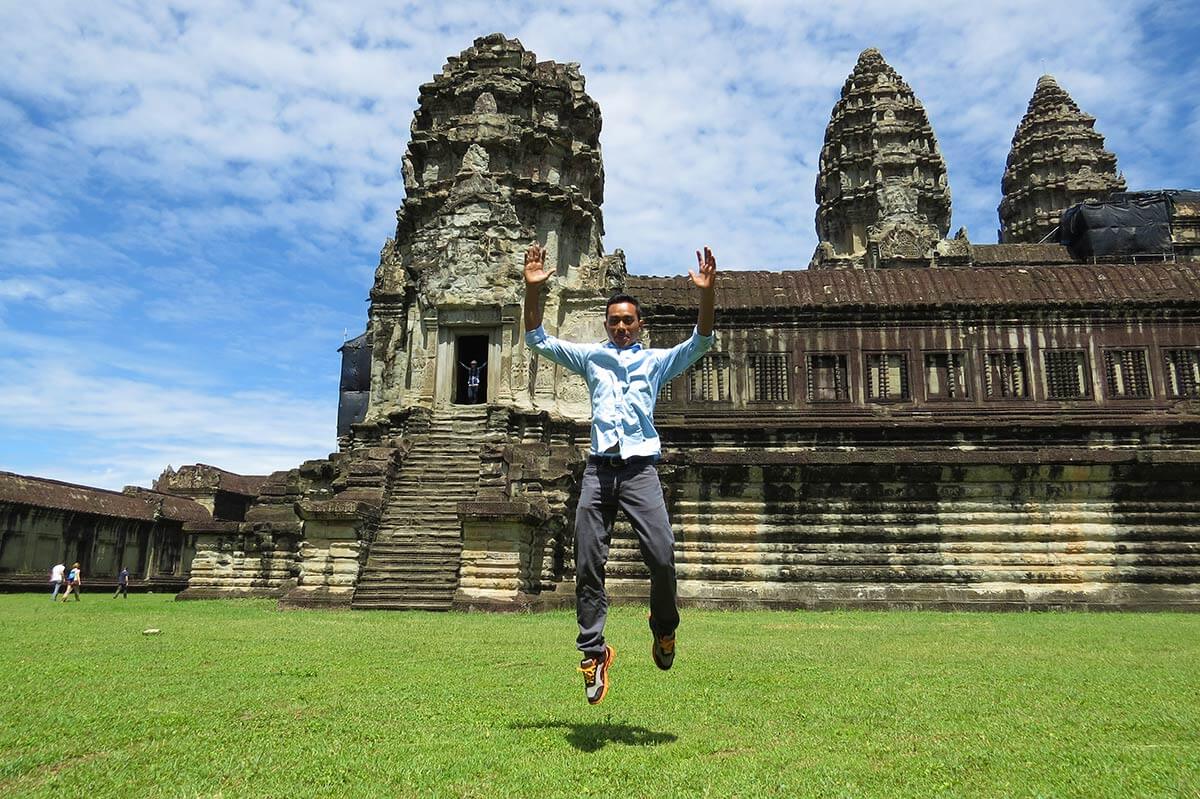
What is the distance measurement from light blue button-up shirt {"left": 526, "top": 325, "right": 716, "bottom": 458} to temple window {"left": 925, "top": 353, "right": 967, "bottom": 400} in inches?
703

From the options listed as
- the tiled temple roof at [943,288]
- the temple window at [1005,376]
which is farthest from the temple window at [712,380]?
the temple window at [1005,376]

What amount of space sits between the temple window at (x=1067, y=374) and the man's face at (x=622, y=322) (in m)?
19.2

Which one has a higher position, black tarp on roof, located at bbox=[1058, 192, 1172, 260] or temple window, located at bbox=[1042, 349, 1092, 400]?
black tarp on roof, located at bbox=[1058, 192, 1172, 260]

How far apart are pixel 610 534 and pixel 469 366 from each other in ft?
66.3

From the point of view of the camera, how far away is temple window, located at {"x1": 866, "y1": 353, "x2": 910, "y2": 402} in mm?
21625

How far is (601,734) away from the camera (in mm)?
4484

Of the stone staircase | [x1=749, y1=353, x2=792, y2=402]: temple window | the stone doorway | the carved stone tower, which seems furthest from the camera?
the stone doorway

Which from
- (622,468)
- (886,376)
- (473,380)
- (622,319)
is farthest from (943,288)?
(622,468)

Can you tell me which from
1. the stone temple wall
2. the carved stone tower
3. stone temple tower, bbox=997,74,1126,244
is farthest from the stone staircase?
stone temple tower, bbox=997,74,1126,244

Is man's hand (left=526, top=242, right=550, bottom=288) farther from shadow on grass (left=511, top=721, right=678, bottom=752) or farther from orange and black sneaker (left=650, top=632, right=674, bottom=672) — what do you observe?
shadow on grass (left=511, top=721, right=678, bottom=752)

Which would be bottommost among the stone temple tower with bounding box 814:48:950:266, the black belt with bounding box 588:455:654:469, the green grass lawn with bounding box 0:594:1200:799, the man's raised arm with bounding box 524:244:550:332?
the green grass lawn with bounding box 0:594:1200:799

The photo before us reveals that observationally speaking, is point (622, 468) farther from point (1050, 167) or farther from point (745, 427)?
point (1050, 167)

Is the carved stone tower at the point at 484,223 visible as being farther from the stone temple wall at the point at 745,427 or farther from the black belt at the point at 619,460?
the black belt at the point at 619,460

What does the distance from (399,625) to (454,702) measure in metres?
6.98
